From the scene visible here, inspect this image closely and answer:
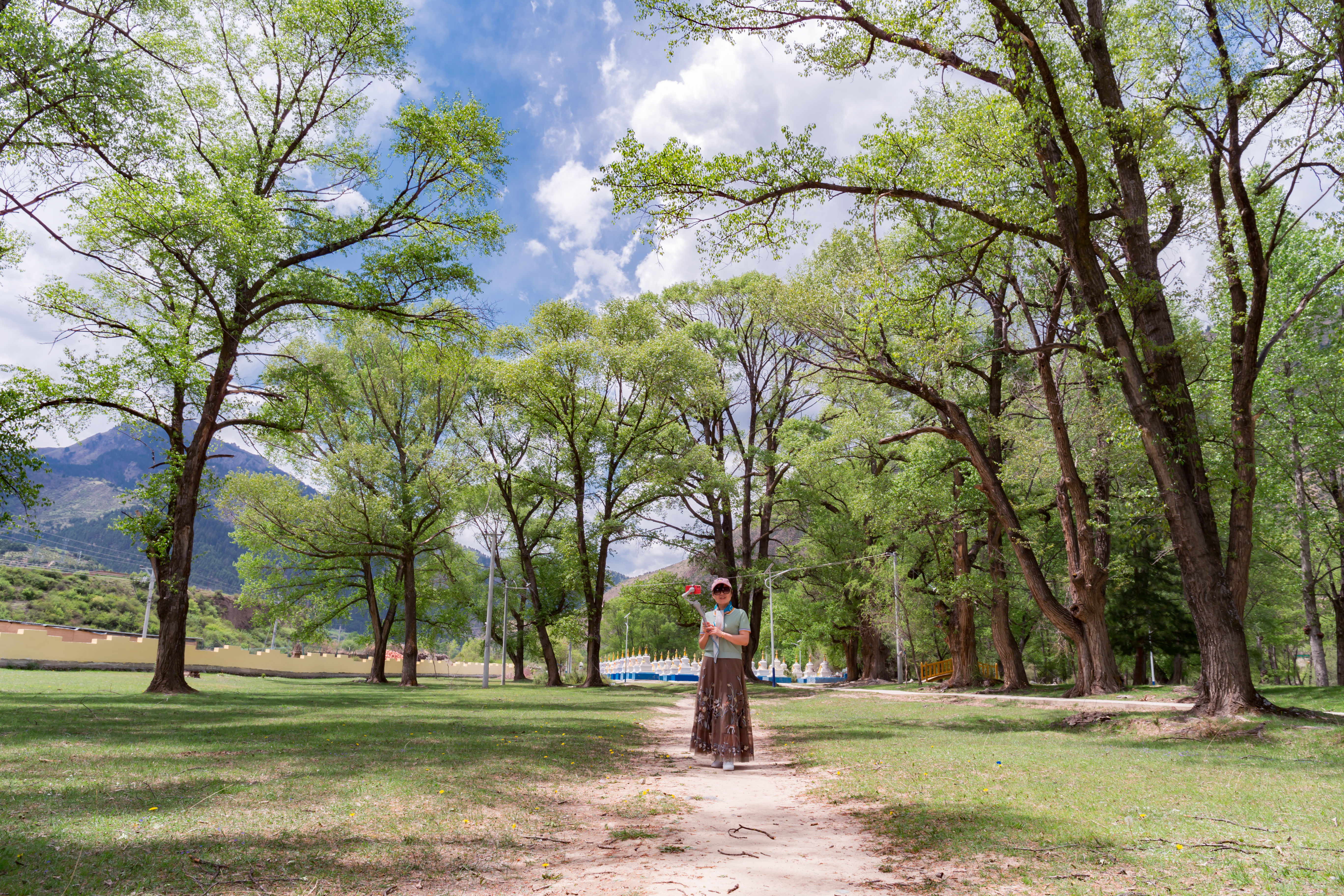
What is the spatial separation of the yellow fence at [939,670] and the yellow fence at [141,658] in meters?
25.5

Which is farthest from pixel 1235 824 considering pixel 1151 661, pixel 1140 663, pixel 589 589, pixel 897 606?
pixel 1151 661

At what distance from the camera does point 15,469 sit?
10.8 m

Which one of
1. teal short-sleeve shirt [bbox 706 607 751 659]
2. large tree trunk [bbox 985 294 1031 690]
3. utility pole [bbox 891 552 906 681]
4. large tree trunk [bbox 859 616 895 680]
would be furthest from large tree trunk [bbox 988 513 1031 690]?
teal short-sleeve shirt [bbox 706 607 751 659]

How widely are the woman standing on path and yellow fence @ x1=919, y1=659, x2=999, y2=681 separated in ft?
103

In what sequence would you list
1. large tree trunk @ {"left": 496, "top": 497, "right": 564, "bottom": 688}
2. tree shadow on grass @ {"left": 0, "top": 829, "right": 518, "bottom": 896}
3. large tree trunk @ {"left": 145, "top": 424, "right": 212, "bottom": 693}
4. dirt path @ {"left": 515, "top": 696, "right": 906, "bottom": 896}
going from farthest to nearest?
large tree trunk @ {"left": 496, "top": 497, "right": 564, "bottom": 688}, large tree trunk @ {"left": 145, "top": 424, "right": 212, "bottom": 693}, dirt path @ {"left": 515, "top": 696, "right": 906, "bottom": 896}, tree shadow on grass @ {"left": 0, "top": 829, "right": 518, "bottom": 896}

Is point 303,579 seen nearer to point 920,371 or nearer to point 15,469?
point 15,469

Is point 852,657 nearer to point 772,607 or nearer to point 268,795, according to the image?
point 772,607

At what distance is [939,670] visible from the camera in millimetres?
39312

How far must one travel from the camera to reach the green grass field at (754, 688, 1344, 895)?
3.70m

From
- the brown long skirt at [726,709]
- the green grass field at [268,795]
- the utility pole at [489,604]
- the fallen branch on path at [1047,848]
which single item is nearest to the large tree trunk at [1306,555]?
the green grass field at [268,795]

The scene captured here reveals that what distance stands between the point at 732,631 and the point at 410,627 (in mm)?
24406

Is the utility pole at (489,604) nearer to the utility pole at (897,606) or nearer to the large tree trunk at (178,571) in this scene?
the large tree trunk at (178,571)

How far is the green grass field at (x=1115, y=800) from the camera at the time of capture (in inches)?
146

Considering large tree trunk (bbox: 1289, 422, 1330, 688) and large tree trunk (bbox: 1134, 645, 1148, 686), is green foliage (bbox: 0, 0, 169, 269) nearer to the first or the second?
large tree trunk (bbox: 1289, 422, 1330, 688)
